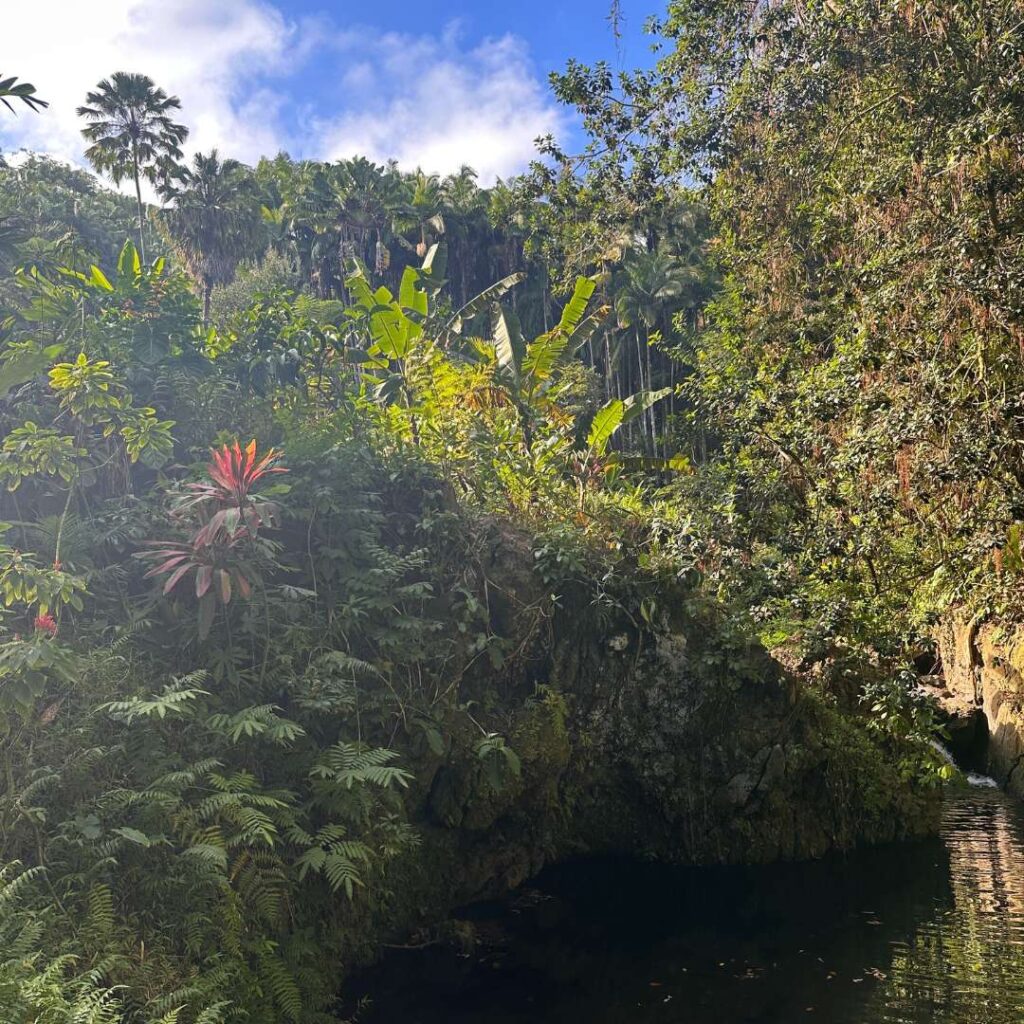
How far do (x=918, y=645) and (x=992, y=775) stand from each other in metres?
6.51

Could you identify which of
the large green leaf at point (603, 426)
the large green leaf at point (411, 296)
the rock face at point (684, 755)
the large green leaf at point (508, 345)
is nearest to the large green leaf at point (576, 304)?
the large green leaf at point (508, 345)

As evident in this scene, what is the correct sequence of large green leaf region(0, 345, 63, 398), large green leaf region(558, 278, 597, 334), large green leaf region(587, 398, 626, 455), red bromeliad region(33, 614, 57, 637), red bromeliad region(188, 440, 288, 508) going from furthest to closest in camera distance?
large green leaf region(558, 278, 597, 334), large green leaf region(587, 398, 626, 455), large green leaf region(0, 345, 63, 398), red bromeliad region(188, 440, 288, 508), red bromeliad region(33, 614, 57, 637)

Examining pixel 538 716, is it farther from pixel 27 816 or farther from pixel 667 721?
pixel 27 816

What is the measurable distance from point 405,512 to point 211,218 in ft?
91.2

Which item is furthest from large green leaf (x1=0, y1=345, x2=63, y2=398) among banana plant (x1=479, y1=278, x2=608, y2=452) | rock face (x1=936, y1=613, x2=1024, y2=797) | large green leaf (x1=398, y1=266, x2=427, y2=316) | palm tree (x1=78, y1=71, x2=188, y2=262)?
palm tree (x1=78, y1=71, x2=188, y2=262)

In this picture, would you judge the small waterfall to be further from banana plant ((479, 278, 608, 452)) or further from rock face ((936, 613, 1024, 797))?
banana plant ((479, 278, 608, 452))

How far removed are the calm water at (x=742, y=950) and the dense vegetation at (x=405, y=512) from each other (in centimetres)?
102

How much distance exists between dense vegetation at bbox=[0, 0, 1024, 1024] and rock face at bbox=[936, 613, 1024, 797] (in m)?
3.82

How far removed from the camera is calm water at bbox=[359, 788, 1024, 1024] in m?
6.00

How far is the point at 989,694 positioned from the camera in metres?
14.2

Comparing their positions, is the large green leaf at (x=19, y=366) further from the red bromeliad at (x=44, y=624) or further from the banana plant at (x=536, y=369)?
the banana plant at (x=536, y=369)

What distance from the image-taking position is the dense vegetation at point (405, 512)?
5.31 meters

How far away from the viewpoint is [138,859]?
5.14 m

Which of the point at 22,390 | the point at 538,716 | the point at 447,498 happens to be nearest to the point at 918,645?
the point at 538,716
